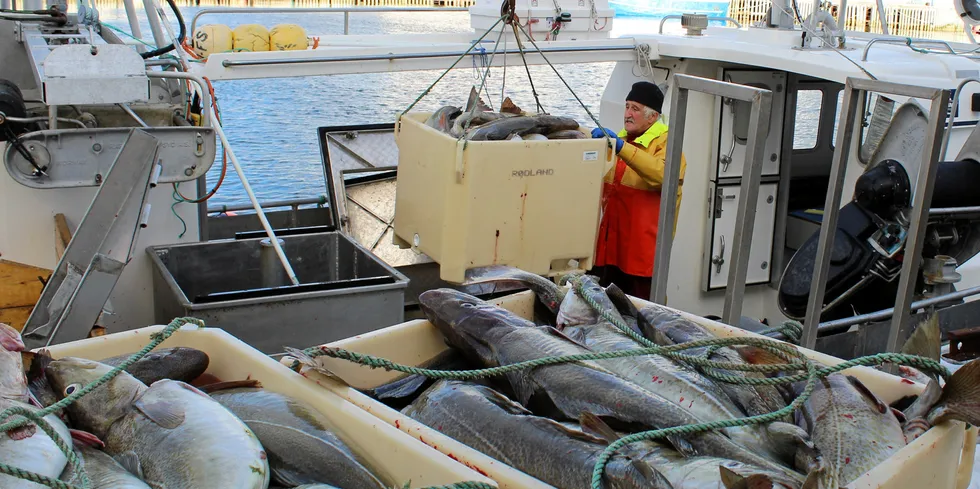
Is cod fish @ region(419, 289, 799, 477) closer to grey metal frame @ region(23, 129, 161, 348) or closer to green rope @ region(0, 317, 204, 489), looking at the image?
green rope @ region(0, 317, 204, 489)

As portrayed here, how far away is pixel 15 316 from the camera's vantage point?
454 cm

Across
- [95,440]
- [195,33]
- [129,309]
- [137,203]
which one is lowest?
[129,309]

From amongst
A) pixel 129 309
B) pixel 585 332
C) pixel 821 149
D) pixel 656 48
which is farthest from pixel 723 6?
pixel 585 332

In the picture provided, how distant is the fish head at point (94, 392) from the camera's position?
8.06 feet

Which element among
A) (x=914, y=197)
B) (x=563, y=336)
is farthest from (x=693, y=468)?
(x=914, y=197)

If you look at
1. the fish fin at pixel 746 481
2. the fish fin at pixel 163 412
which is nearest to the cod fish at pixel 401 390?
the fish fin at pixel 163 412

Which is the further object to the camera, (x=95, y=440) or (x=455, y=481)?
(x=95, y=440)

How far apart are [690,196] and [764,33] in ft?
4.97

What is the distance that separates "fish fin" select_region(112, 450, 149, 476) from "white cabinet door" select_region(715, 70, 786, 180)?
5887 millimetres

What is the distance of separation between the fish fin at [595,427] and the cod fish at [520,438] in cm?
2

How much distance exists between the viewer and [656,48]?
295 inches

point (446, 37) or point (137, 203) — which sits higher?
point (446, 37)

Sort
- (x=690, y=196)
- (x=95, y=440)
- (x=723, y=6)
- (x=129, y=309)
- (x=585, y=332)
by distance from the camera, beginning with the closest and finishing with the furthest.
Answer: (x=95, y=440), (x=585, y=332), (x=129, y=309), (x=690, y=196), (x=723, y=6)

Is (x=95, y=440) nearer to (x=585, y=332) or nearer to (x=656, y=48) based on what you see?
(x=585, y=332)
